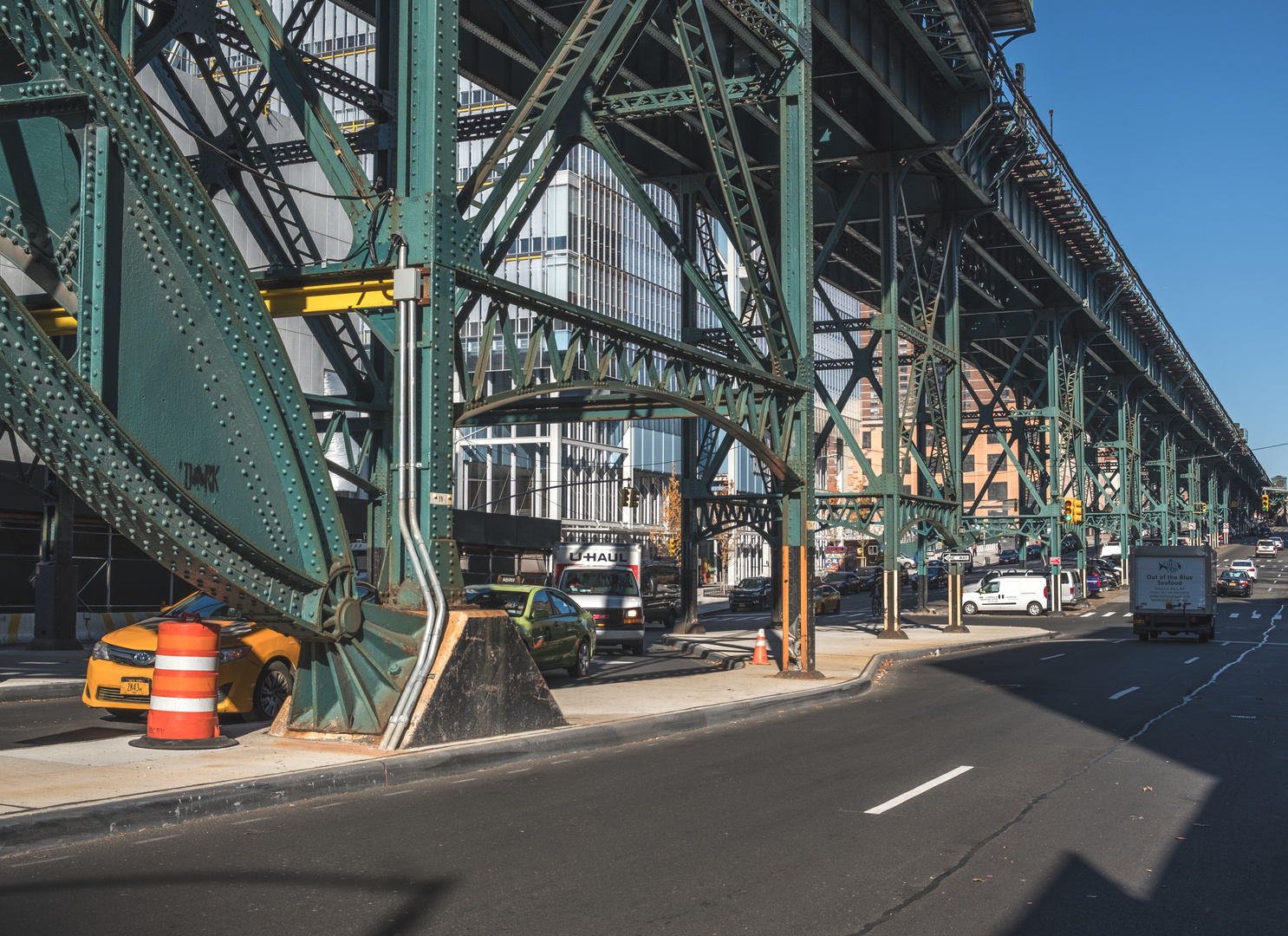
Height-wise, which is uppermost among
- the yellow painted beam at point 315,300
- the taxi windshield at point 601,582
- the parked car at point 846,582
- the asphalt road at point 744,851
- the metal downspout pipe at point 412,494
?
the yellow painted beam at point 315,300

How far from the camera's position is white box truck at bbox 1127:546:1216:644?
35.9m

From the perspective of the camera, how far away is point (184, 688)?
1062 cm

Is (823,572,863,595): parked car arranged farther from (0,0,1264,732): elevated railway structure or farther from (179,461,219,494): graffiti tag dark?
(179,461,219,494): graffiti tag dark

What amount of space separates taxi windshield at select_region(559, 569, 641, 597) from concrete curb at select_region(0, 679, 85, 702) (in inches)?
483

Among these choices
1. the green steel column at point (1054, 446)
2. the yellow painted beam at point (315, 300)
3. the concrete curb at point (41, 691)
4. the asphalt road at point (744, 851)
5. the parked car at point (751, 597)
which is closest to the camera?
the asphalt road at point (744, 851)

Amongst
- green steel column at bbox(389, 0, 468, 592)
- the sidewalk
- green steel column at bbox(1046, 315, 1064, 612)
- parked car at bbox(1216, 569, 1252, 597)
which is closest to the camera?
green steel column at bbox(389, 0, 468, 592)

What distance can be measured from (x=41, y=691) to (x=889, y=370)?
2223 centimetres

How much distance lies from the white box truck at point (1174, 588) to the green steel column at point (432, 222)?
28.8 meters

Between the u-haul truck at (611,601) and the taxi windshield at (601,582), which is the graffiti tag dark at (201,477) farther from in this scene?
the taxi windshield at (601,582)

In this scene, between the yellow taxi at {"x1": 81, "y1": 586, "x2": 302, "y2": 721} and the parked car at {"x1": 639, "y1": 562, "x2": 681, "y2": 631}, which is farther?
the parked car at {"x1": 639, "y1": 562, "x2": 681, "y2": 631}

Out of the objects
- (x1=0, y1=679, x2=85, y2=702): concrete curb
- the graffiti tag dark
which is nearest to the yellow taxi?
the graffiti tag dark

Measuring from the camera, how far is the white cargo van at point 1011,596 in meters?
54.2

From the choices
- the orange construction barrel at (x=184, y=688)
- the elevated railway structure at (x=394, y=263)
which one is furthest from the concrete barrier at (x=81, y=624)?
the orange construction barrel at (x=184, y=688)


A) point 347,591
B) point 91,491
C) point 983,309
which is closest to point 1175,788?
point 347,591
